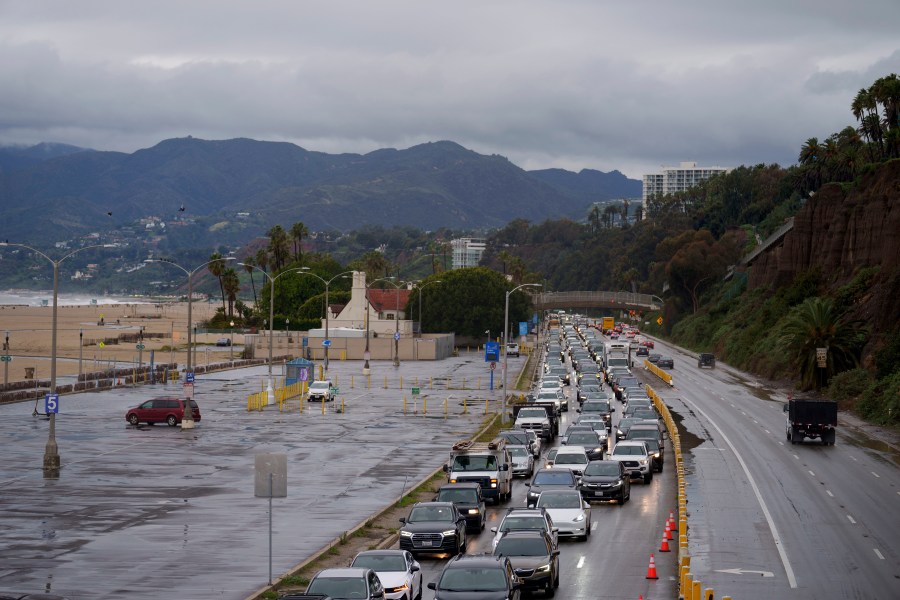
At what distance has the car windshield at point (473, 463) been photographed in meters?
36.9

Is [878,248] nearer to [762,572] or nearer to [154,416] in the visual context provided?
[154,416]

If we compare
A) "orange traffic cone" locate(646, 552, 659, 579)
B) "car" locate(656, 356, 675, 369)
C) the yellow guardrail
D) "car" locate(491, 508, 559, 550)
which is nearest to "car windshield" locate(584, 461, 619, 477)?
"car" locate(491, 508, 559, 550)

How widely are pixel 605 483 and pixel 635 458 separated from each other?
17.8 feet

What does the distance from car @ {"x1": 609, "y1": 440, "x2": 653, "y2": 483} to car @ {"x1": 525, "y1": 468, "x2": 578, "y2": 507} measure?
5.96 m

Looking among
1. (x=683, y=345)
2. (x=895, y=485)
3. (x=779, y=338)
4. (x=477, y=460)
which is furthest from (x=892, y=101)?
(x=477, y=460)

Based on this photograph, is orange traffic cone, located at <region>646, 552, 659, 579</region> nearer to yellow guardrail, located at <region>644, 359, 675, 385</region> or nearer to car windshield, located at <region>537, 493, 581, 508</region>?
car windshield, located at <region>537, 493, 581, 508</region>

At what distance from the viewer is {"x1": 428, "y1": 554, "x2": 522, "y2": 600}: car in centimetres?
2022

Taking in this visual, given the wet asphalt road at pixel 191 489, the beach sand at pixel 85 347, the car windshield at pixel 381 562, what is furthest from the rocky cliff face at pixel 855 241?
the car windshield at pixel 381 562

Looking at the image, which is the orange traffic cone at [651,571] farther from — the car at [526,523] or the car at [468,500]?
the car at [468,500]

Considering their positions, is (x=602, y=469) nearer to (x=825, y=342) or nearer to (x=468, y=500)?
(x=468, y=500)

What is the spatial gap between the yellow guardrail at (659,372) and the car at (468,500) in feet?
202

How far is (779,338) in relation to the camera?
99562 mm

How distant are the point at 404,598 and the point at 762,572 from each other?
8430mm

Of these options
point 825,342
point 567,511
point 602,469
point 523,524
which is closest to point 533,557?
point 523,524
